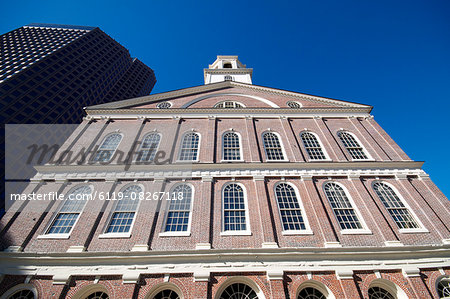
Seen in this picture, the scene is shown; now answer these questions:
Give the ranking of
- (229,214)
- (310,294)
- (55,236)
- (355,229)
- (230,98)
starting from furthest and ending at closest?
(230,98) < (229,214) < (355,229) < (55,236) < (310,294)

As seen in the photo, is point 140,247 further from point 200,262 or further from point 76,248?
point 76,248

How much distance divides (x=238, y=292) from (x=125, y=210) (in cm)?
778

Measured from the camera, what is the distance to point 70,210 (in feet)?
42.7

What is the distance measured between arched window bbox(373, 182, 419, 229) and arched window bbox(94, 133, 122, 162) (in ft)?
62.1

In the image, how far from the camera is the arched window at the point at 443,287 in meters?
10.4

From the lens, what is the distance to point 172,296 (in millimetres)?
10086

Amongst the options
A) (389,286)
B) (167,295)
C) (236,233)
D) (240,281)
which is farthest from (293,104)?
(167,295)

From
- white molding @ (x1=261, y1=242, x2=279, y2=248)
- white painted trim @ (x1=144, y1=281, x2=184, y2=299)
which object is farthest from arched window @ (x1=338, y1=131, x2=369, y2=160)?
white painted trim @ (x1=144, y1=281, x2=184, y2=299)

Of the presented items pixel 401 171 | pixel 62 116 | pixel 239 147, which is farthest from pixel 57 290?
pixel 62 116

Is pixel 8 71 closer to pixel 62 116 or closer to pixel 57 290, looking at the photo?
pixel 62 116

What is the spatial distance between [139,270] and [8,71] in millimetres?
52659

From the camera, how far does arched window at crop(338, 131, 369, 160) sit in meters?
17.0

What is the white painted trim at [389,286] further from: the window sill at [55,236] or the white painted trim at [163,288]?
the window sill at [55,236]

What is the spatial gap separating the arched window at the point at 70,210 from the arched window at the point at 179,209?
530 cm
